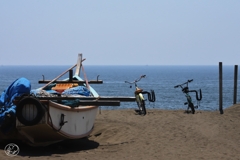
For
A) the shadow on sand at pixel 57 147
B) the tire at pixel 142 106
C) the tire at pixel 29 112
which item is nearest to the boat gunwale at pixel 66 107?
the tire at pixel 29 112

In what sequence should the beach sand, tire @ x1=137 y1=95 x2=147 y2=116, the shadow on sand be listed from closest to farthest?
the beach sand < the shadow on sand < tire @ x1=137 y1=95 x2=147 y2=116

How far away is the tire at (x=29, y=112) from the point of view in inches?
441

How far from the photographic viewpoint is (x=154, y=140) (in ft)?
43.3

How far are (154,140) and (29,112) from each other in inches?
151

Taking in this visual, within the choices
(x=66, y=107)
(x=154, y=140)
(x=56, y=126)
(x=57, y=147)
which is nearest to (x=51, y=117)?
(x=56, y=126)

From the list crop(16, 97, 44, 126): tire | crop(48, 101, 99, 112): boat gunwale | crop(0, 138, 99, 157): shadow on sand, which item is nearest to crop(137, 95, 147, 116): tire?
crop(0, 138, 99, 157): shadow on sand

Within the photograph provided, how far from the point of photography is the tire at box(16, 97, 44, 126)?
11.2 metres

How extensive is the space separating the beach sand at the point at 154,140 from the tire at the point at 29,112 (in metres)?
0.83

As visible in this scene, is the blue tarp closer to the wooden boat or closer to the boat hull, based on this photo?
the wooden boat

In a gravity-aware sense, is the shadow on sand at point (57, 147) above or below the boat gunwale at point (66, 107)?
below

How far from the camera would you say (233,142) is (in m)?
12.9

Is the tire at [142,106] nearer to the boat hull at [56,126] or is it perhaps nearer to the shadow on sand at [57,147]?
the shadow on sand at [57,147]

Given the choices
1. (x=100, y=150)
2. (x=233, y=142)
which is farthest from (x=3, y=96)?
(x=233, y=142)

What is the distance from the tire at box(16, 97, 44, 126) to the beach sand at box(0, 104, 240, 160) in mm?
834
